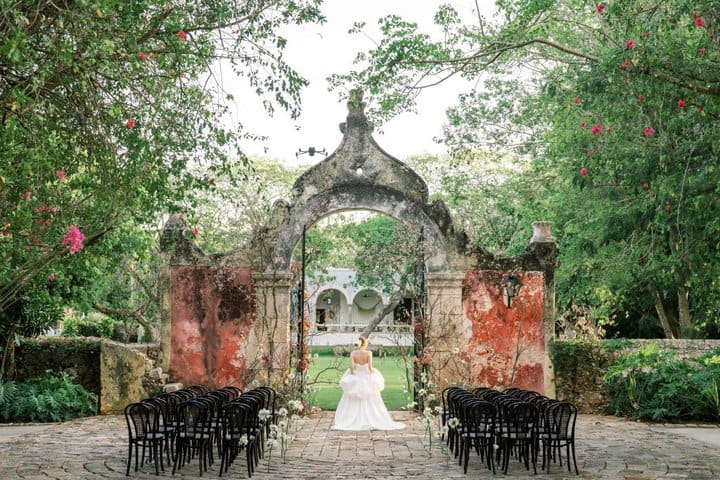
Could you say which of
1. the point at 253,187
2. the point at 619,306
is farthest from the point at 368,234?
the point at 619,306

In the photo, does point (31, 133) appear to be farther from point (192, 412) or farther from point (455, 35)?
point (455, 35)

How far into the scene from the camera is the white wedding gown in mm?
14188

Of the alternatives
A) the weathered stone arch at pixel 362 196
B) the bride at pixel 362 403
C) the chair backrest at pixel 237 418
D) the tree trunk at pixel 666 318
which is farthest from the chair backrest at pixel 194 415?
the tree trunk at pixel 666 318

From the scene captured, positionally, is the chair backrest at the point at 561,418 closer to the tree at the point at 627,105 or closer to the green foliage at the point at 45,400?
the tree at the point at 627,105

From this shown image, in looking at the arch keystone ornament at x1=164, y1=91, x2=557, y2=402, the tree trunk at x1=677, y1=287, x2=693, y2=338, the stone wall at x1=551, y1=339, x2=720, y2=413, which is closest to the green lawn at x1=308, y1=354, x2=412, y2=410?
the arch keystone ornament at x1=164, y1=91, x2=557, y2=402

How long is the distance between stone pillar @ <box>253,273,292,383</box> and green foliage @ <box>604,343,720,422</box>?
589 centimetres

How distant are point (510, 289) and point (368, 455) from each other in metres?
5.23

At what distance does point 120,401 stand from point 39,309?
7.38ft

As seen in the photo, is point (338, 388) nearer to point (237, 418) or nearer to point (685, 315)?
point (685, 315)

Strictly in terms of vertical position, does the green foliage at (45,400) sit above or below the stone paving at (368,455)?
above

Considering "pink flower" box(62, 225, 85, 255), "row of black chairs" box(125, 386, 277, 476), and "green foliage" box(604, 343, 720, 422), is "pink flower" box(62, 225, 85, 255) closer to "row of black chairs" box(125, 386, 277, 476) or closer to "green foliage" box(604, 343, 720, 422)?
"row of black chairs" box(125, 386, 277, 476)

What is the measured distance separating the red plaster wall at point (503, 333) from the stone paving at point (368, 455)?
1.66 metres

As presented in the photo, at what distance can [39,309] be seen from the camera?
1587cm

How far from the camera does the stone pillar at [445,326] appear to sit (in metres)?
15.4
